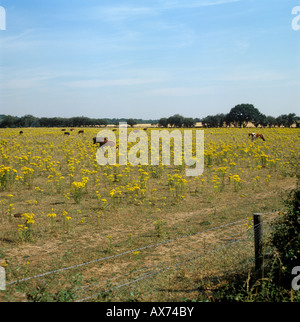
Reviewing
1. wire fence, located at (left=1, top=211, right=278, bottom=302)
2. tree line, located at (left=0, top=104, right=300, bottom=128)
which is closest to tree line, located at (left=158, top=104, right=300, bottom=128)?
tree line, located at (left=0, top=104, right=300, bottom=128)

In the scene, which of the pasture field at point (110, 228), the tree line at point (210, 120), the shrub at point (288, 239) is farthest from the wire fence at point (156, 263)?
the tree line at point (210, 120)

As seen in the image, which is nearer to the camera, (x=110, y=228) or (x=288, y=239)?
(x=288, y=239)

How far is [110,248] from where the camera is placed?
6797mm

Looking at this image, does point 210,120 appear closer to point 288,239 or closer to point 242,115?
point 242,115

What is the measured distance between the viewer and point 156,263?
6242 mm

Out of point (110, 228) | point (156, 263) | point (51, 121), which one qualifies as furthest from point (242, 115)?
point (156, 263)

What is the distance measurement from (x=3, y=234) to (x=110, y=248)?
295cm

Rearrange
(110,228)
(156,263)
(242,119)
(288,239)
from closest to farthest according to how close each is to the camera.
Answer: (288,239) → (156,263) → (110,228) → (242,119)

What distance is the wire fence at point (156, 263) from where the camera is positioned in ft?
17.0

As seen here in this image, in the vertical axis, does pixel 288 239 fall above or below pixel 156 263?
above

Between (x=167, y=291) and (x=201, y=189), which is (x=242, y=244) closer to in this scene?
(x=167, y=291)

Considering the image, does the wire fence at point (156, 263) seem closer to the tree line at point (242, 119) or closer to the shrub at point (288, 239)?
the shrub at point (288, 239)
